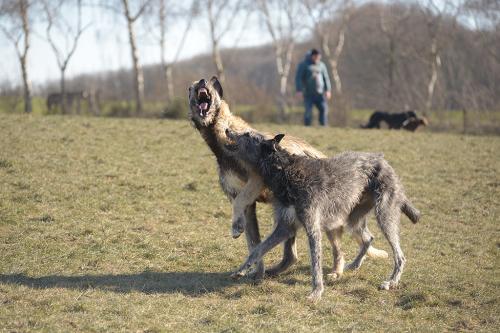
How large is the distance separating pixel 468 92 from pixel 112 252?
23.2 m

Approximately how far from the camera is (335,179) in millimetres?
6715

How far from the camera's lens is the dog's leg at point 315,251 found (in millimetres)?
6293

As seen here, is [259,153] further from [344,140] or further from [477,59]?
[477,59]

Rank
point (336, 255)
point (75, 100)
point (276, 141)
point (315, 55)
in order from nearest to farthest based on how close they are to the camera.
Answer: point (276, 141), point (336, 255), point (315, 55), point (75, 100)

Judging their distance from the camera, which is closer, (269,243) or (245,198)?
(269,243)

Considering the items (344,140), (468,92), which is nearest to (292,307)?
(344,140)

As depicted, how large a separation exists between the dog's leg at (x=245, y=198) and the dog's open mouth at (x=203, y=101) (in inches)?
39.3

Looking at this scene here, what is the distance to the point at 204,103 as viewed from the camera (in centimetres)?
704

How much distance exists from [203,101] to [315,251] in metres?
2.28

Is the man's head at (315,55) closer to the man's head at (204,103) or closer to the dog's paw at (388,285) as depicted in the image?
the man's head at (204,103)

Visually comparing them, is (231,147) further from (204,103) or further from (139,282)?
(139,282)

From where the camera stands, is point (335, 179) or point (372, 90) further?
point (372, 90)

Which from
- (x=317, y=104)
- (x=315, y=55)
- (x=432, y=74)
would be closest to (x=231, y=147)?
(x=317, y=104)

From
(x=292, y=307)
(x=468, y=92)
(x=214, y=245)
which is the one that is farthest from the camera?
(x=468, y=92)
